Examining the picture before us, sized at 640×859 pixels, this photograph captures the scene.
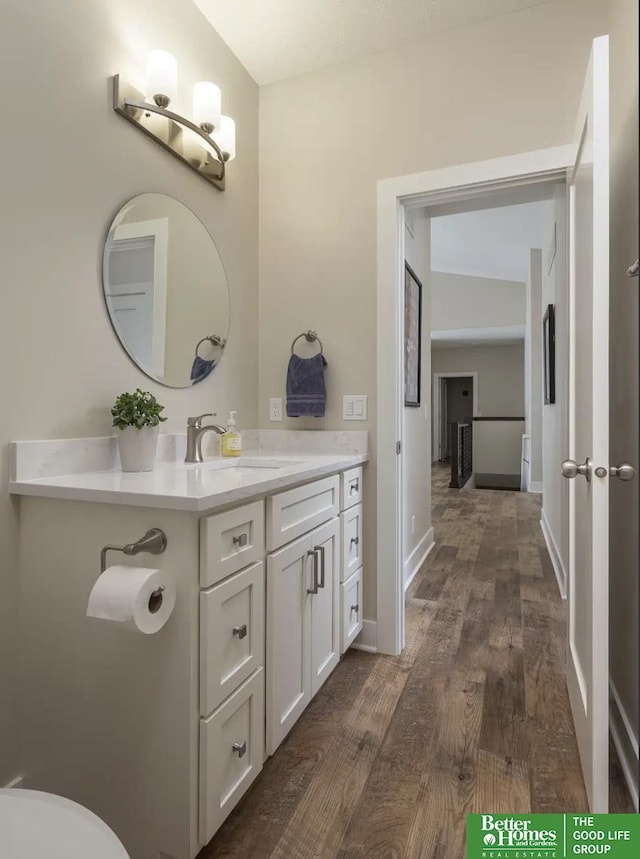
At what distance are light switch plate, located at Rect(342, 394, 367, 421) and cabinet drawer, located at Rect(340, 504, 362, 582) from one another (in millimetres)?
392

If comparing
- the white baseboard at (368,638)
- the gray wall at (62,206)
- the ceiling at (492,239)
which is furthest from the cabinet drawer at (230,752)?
the ceiling at (492,239)

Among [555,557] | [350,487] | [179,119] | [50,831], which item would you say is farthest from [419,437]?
[50,831]

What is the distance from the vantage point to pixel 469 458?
871 centimetres

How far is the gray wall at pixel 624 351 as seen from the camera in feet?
4.57

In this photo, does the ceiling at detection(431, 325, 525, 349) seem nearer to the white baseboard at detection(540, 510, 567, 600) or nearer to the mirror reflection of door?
the white baseboard at detection(540, 510, 567, 600)

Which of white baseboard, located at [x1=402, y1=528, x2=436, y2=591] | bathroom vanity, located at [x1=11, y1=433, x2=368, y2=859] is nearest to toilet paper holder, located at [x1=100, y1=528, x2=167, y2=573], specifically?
bathroom vanity, located at [x1=11, y1=433, x2=368, y2=859]

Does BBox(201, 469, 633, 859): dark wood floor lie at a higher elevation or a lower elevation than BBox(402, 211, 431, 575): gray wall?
lower

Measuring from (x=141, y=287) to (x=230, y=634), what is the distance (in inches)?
45.7

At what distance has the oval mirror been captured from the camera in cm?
160

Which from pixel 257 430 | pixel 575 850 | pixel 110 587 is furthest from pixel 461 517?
pixel 110 587

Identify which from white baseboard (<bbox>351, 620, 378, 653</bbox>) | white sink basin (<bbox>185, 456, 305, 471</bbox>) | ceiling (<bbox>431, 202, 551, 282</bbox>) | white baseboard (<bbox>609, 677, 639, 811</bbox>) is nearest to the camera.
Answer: white baseboard (<bbox>609, 677, 639, 811</bbox>)

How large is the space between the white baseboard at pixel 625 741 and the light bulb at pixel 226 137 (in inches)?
95.9

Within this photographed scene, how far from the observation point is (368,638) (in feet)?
7.18

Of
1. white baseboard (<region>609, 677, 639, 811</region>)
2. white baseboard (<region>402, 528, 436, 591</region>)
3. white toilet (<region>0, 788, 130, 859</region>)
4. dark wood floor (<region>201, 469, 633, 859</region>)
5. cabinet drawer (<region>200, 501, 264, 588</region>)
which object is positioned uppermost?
cabinet drawer (<region>200, 501, 264, 588</region>)
